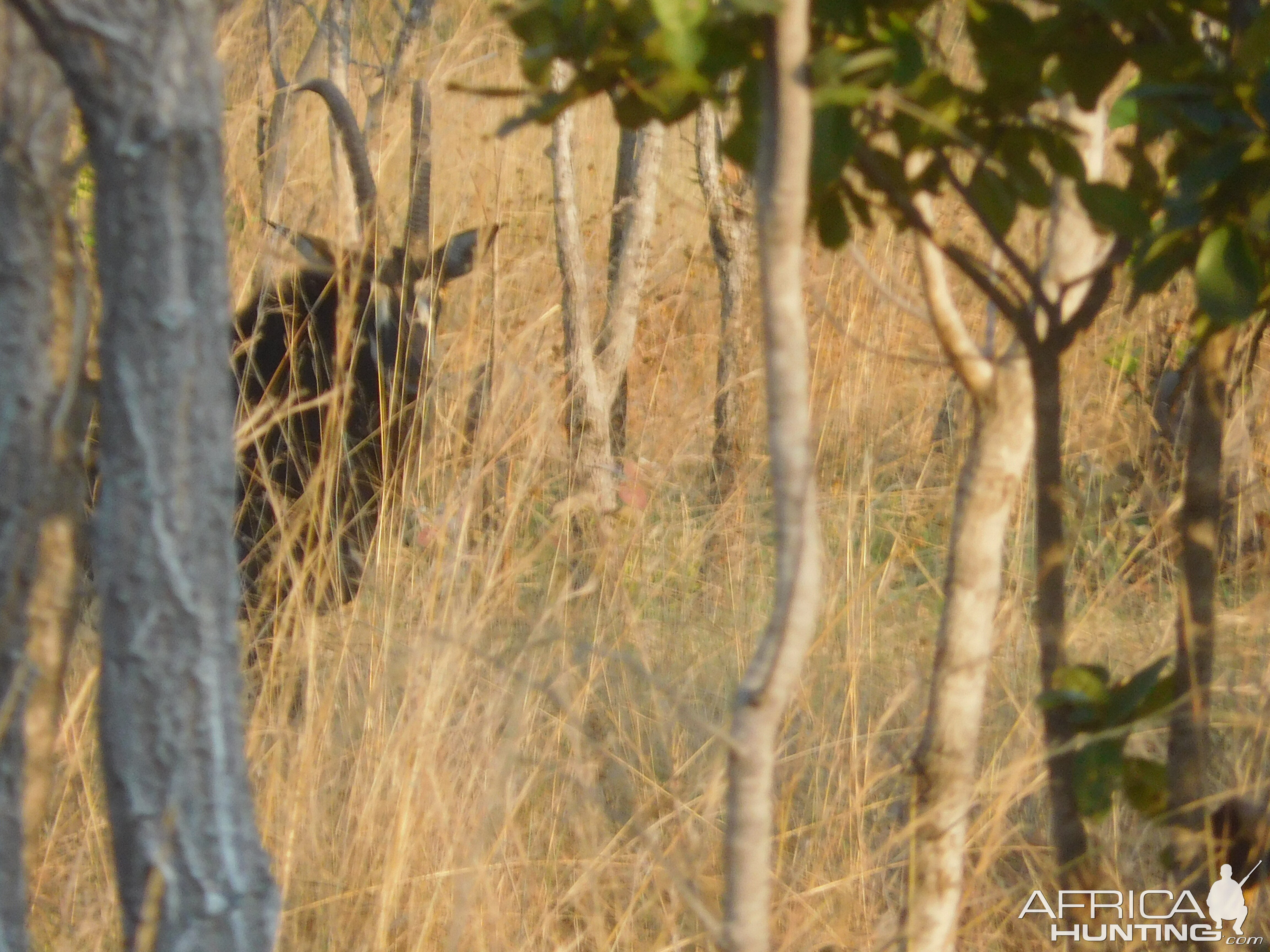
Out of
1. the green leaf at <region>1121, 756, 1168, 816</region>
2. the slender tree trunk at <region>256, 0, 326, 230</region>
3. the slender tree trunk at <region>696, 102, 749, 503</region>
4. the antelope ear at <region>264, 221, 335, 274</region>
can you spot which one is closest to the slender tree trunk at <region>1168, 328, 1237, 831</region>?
the green leaf at <region>1121, 756, 1168, 816</region>

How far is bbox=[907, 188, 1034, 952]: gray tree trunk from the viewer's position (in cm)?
120

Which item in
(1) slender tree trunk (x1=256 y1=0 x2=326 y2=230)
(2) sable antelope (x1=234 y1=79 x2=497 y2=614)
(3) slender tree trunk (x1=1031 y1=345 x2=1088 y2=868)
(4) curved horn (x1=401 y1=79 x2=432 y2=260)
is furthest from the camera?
(1) slender tree trunk (x1=256 y1=0 x2=326 y2=230)

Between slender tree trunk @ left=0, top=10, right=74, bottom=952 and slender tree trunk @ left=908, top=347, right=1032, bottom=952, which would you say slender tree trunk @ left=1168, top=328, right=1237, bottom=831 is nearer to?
slender tree trunk @ left=908, top=347, right=1032, bottom=952

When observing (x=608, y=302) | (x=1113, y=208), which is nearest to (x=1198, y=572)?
(x=1113, y=208)

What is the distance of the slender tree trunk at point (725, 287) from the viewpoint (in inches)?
154

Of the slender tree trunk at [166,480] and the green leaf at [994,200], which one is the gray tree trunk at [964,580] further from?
the slender tree trunk at [166,480]

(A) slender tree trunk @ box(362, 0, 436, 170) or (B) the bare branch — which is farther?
(A) slender tree trunk @ box(362, 0, 436, 170)

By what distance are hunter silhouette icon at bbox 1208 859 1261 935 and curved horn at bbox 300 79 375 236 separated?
214cm

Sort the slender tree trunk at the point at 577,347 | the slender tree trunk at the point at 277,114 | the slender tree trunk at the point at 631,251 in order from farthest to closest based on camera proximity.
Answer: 1. the slender tree trunk at the point at 277,114
2. the slender tree trunk at the point at 631,251
3. the slender tree trunk at the point at 577,347

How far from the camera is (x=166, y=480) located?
96cm

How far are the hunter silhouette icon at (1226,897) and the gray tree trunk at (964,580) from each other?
0.29 meters

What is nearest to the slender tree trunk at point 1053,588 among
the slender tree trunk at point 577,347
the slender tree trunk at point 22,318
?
the slender tree trunk at point 22,318

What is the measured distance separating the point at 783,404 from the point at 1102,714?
0.58 meters

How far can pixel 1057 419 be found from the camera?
1.16 m
